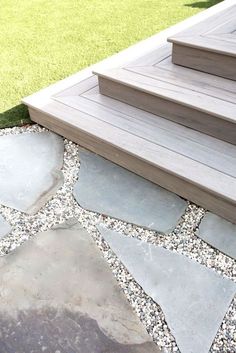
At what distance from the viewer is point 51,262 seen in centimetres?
179

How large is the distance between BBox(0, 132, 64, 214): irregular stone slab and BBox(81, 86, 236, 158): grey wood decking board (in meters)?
0.43

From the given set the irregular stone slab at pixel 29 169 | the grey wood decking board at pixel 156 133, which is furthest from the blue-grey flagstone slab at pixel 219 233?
the irregular stone slab at pixel 29 169

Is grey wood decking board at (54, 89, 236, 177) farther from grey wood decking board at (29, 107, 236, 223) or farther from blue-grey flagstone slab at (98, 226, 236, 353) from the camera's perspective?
blue-grey flagstone slab at (98, 226, 236, 353)

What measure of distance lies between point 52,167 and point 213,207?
105cm

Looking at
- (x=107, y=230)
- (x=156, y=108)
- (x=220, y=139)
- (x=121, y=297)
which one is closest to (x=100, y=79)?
(x=156, y=108)

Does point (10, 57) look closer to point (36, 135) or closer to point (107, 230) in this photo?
point (36, 135)

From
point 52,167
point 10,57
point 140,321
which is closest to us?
point 140,321

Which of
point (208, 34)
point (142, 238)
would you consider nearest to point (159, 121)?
point (208, 34)

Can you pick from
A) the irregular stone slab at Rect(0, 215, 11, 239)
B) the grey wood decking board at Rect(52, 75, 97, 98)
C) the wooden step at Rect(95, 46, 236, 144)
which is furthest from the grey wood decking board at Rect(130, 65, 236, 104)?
the irregular stone slab at Rect(0, 215, 11, 239)

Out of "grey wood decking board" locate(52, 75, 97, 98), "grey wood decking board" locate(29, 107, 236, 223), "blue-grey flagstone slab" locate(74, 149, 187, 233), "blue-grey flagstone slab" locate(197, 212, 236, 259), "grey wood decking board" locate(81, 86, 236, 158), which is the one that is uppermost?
"grey wood decking board" locate(52, 75, 97, 98)

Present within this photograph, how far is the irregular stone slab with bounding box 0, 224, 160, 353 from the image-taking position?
1480 millimetres

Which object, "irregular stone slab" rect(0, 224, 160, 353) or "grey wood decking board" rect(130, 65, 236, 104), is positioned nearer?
"irregular stone slab" rect(0, 224, 160, 353)

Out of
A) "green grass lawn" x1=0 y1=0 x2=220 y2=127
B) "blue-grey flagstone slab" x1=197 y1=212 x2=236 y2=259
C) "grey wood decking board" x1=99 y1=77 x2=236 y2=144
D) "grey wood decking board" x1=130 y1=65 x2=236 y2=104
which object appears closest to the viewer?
"blue-grey flagstone slab" x1=197 y1=212 x2=236 y2=259

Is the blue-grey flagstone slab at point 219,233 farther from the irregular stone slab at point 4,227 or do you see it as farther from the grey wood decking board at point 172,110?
the irregular stone slab at point 4,227
